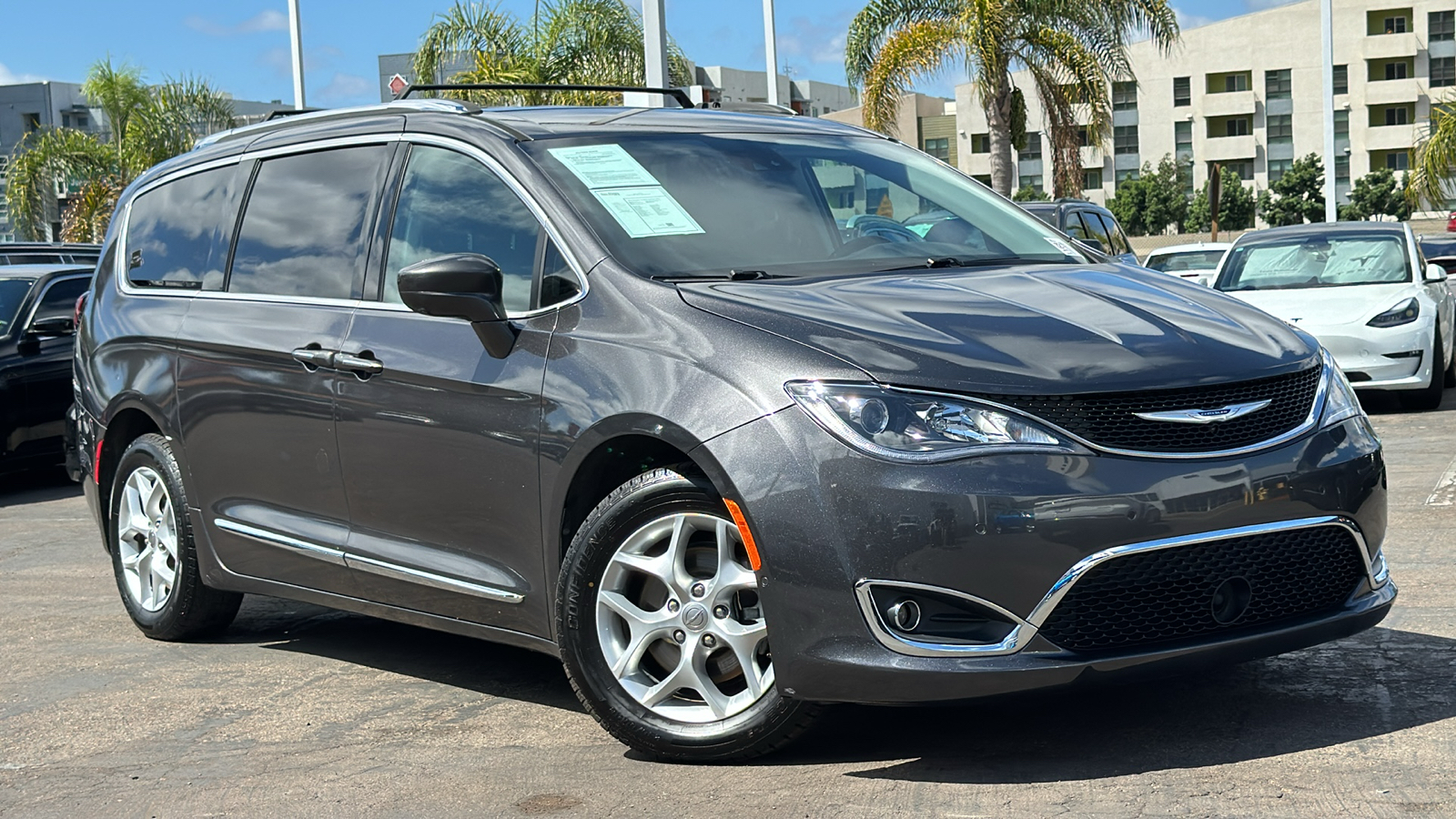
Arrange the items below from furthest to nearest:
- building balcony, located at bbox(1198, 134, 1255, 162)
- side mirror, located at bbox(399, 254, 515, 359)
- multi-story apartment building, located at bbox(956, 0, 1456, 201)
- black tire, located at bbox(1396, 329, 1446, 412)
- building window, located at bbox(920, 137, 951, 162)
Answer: building window, located at bbox(920, 137, 951, 162)
building balcony, located at bbox(1198, 134, 1255, 162)
multi-story apartment building, located at bbox(956, 0, 1456, 201)
black tire, located at bbox(1396, 329, 1446, 412)
side mirror, located at bbox(399, 254, 515, 359)

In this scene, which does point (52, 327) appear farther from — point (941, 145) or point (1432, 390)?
point (941, 145)

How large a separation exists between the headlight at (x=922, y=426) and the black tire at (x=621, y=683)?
43 centimetres

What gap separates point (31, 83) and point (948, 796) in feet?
294

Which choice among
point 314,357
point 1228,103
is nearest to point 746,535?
point 314,357

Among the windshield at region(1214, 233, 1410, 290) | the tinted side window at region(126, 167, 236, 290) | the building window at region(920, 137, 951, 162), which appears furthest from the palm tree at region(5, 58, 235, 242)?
the building window at region(920, 137, 951, 162)

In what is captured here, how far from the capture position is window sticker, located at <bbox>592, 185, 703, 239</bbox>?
4660 millimetres

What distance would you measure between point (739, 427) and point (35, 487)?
995cm

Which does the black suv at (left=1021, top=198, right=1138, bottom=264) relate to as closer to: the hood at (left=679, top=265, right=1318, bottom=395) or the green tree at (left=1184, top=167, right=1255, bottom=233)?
the hood at (left=679, top=265, right=1318, bottom=395)

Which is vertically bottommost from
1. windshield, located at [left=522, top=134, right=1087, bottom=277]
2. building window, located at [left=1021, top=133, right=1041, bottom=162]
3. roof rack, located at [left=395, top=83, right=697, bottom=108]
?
windshield, located at [left=522, top=134, right=1087, bottom=277]

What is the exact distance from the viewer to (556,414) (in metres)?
4.38

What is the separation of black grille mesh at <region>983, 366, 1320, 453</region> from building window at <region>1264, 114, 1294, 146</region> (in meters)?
98.0

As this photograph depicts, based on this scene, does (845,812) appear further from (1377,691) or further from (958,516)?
(1377,691)

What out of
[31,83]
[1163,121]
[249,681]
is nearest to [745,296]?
[249,681]

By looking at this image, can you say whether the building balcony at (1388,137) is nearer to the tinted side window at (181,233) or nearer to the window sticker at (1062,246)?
the window sticker at (1062,246)
